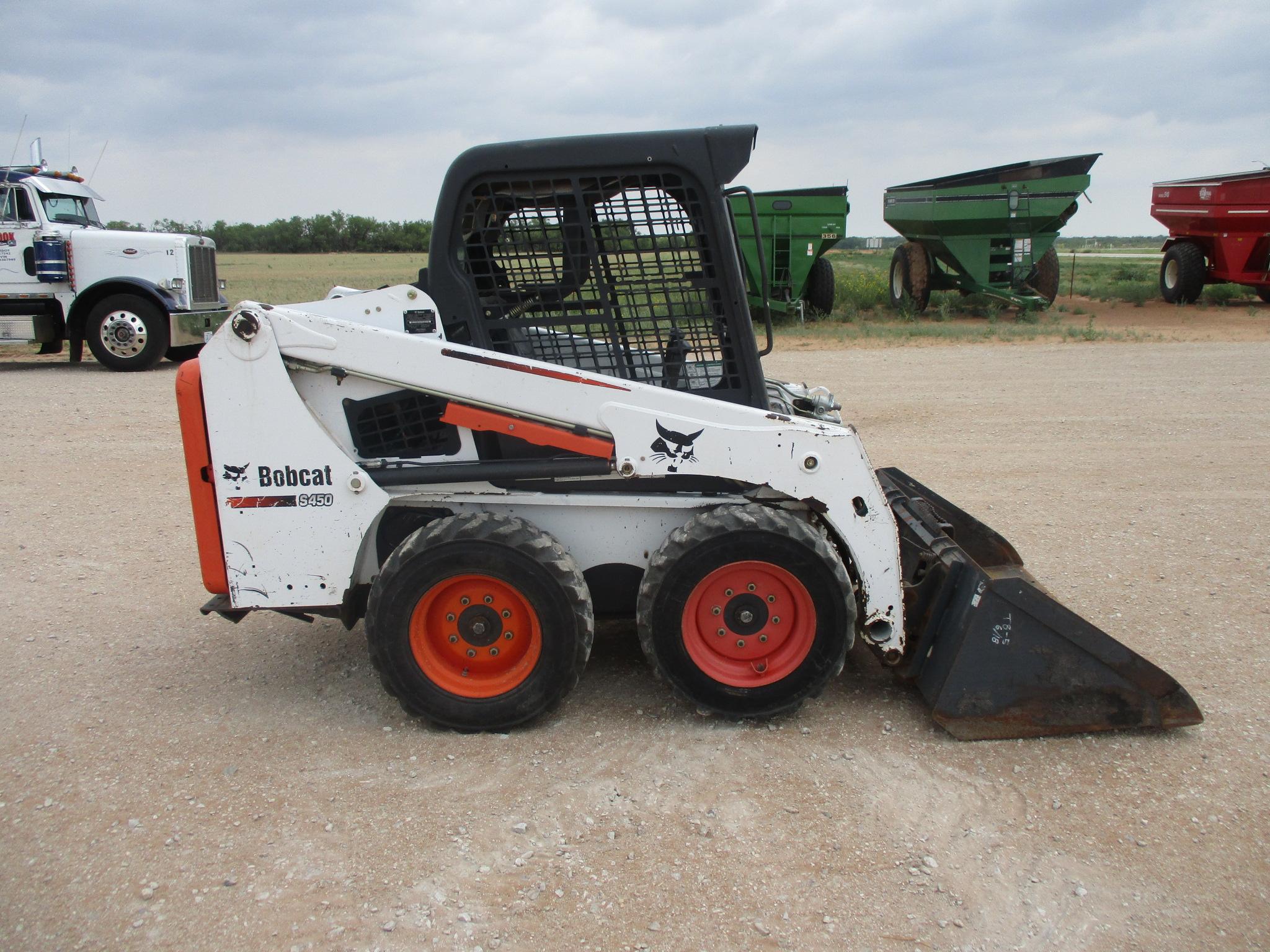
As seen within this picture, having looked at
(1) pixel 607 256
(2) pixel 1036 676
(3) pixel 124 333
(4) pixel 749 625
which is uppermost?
(1) pixel 607 256

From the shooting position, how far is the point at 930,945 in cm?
275

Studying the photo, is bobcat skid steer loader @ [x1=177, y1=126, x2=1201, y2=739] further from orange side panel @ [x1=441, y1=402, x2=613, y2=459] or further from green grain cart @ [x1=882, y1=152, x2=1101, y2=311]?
green grain cart @ [x1=882, y1=152, x2=1101, y2=311]

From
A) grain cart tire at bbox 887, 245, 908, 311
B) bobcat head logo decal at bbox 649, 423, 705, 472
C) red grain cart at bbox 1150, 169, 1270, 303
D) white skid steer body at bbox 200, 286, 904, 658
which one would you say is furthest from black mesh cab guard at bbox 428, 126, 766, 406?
red grain cart at bbox 1150, 169, 1270, 303

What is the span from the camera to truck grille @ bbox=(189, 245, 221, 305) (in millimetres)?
14023

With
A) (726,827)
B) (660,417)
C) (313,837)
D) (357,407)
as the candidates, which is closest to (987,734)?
(726,827)

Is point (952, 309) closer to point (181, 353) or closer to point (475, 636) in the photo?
point (181, 353)

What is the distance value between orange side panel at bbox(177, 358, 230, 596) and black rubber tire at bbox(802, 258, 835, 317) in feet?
53.8

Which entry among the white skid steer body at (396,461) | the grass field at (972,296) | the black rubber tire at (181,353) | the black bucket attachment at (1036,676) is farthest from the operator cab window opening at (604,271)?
the grass field at (972,296)

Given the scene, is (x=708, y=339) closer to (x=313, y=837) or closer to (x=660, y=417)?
(x=660, y=417)

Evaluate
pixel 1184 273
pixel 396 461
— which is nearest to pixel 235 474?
pixel 396 461

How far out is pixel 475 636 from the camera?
3861 mm

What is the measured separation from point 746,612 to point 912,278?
57.1 ft

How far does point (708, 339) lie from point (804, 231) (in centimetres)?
1464

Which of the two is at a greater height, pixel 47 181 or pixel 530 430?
pixel 47 181
